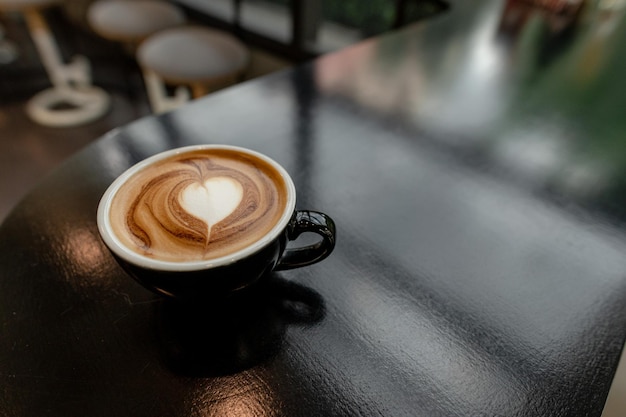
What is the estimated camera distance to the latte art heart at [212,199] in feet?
1.69

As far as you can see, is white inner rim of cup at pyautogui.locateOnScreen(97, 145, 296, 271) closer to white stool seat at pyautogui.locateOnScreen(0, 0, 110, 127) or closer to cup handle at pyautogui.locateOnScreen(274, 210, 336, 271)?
cup handle at pyautogui.locateOnScreen(274, 210, 336, 271)

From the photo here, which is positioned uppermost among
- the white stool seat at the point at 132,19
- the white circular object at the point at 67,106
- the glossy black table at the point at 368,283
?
the glossy black table at the point at 368,283

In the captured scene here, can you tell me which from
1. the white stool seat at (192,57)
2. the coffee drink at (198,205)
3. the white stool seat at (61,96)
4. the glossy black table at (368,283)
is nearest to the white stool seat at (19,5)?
the white stool seat at (61,96)

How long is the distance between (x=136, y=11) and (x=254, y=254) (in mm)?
2465

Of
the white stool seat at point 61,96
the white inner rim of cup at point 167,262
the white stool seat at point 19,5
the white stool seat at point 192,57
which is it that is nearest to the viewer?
the white inner rim of cup at point 167,262

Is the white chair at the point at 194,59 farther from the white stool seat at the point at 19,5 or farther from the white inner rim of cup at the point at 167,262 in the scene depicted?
the white inner rim of cup at the point at 167,262

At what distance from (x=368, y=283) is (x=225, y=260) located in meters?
0.23

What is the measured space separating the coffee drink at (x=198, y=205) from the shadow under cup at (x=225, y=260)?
0.01 metres

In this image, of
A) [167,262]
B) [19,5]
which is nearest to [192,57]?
[19,5]

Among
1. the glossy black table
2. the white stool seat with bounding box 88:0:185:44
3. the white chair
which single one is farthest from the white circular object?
the glossy black table

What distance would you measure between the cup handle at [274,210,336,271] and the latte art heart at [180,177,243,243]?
0.08m

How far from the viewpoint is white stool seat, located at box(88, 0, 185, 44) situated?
2287mm

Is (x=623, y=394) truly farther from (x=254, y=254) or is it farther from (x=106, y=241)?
(x=106, y=241)

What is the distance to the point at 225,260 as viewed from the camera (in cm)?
43
